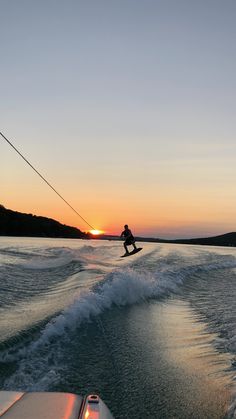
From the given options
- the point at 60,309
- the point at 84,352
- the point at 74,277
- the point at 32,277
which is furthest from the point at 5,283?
the point at 84,352

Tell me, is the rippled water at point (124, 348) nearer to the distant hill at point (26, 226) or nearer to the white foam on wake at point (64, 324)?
the white foam on wake at point (64, 324)

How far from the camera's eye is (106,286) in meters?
14.0

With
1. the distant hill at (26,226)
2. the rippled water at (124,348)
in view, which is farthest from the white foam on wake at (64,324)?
the distant hill at (26,226)

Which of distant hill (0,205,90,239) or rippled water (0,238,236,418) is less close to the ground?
distant hill (0,205,90,239)

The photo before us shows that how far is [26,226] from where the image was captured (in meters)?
151

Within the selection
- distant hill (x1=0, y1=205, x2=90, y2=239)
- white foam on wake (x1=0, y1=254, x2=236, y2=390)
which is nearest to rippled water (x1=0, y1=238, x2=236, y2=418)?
white foam on wake (x1=0, y1=254, x2=236, y2=390)

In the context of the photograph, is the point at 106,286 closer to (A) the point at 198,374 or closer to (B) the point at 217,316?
(B) the point at 217,316

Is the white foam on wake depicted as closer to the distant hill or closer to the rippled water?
the rippled water

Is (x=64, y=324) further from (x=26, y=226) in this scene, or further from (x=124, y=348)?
(x=26, y=226)

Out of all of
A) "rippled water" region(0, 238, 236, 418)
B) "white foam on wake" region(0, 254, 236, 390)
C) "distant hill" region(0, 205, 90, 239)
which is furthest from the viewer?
"distant hill" region(0, 205, 90, 239)

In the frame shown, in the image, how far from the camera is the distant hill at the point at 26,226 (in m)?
147

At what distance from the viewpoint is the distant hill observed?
14700 centimetres

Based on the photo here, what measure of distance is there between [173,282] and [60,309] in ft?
Answer: 33.4

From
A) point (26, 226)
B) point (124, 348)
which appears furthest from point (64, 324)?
point (26, 226)
